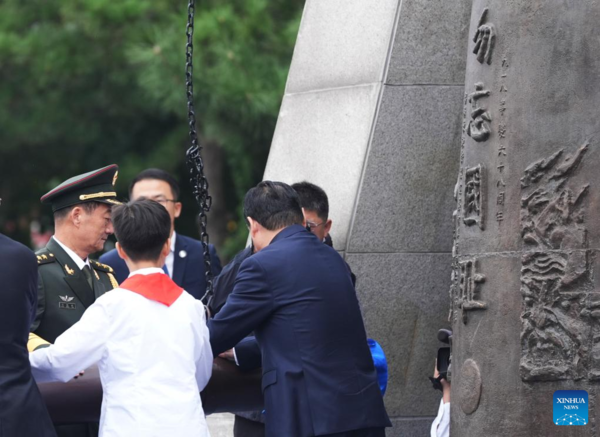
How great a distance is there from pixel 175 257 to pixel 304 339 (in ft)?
7.86

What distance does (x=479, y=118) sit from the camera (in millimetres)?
5473

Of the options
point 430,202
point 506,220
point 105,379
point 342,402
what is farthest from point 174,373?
point 430,202

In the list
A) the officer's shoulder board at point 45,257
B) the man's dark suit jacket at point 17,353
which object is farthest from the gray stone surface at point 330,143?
the man's dark suit jacket at point 17,353

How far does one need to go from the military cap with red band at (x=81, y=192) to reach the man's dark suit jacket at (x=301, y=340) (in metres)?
0.91

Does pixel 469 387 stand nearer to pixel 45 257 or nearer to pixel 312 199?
pixel 312 199

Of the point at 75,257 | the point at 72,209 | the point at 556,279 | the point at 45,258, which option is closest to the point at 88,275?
the point at 75,257

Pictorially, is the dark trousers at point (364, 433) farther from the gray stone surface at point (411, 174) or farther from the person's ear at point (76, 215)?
the gray stone surface at point (411, 174)

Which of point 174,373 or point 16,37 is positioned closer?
point 174,373

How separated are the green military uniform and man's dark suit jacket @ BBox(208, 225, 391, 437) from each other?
0.66m

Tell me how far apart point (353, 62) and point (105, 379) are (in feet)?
10.8

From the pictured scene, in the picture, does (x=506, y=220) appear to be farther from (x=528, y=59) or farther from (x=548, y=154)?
(x=528, y=59)

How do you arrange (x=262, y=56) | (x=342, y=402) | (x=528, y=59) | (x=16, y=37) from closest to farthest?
1. (x=342, y=402)
2. (x=528, y=59)
3. (x=262, y=56)
4. (x=16, y=37)

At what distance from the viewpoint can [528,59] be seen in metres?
5.31

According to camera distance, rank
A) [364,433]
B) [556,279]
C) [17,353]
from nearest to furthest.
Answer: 1. [17,353]
2. [364,433]
3. [556,279]
